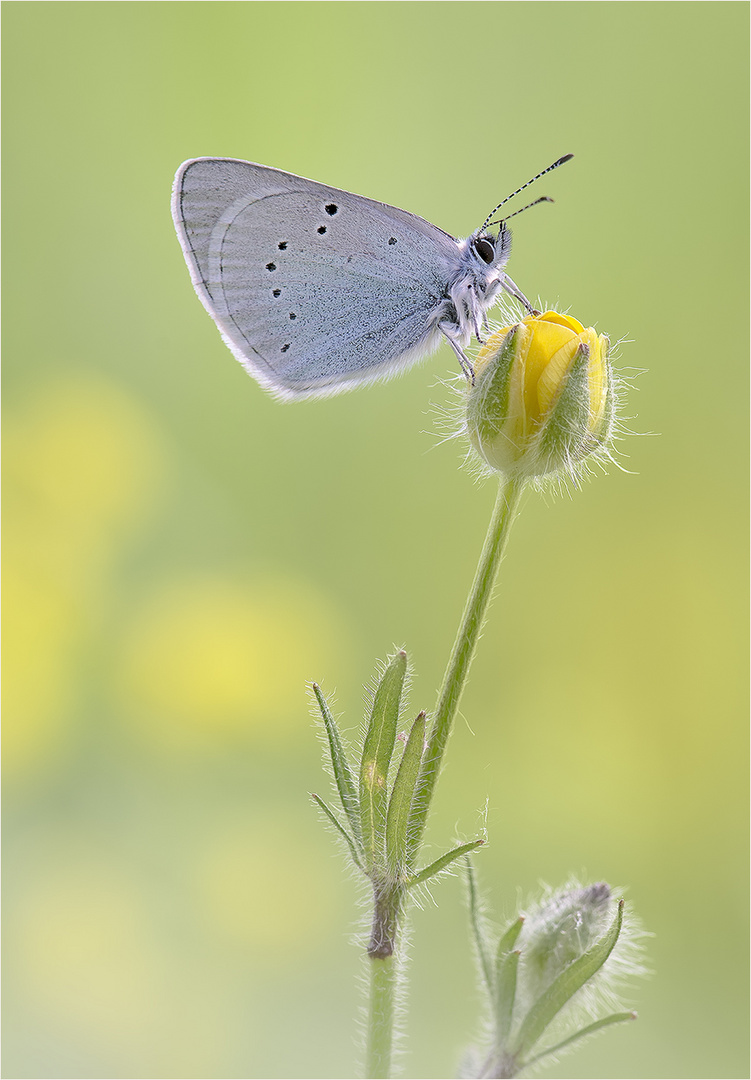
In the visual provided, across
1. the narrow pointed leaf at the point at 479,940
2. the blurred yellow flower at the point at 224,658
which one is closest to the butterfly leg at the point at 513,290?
the narrow pointed leaf at the point at 479,940

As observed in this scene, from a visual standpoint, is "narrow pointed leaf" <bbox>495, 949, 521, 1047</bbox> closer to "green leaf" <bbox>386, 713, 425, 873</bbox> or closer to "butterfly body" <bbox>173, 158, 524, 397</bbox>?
"green leaf" <bbox>386, 713, 425, 873</bbox>

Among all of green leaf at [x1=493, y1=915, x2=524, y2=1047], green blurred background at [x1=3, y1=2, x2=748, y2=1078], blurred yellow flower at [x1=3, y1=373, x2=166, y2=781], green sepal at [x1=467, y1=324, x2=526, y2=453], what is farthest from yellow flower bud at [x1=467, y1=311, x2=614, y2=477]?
blurred yellow flower at [x1=3, y1=373, x2=166, y2=781]

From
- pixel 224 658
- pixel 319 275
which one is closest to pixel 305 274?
pixel 319 275

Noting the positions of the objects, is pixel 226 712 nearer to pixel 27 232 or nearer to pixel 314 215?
pixel 314 215

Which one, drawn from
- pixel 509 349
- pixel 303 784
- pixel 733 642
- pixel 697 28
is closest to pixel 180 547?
pixel 303 784

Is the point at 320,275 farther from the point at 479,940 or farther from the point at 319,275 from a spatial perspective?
the point at 479,940
